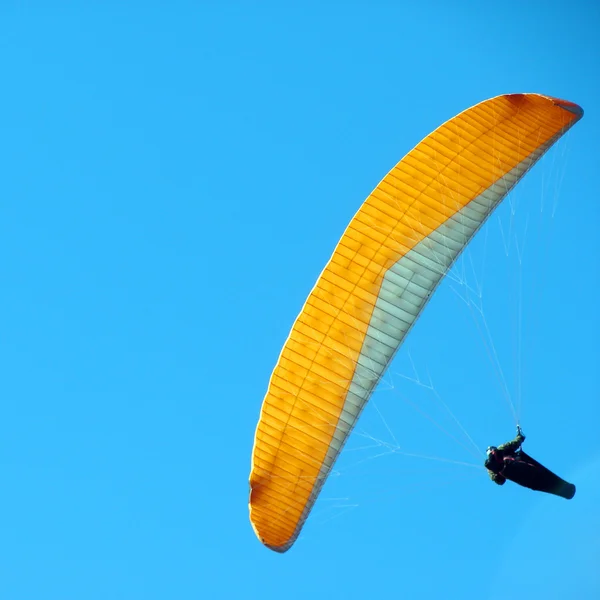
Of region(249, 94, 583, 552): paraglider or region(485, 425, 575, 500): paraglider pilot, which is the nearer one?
region(485, 425, 575, 500): paraglider pilot

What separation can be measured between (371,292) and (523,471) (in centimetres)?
536

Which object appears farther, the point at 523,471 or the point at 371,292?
the point at 371,292

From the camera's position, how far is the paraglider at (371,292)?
22906 mm

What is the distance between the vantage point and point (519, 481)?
22.1m

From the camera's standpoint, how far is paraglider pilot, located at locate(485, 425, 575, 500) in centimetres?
2198

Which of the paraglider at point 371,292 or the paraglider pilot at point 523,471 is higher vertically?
the paraglider at point 371,292

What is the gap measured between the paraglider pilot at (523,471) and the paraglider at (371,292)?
348 cm

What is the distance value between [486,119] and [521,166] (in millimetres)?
1562

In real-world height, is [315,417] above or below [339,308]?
below

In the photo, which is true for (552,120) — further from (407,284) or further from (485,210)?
(407,284)

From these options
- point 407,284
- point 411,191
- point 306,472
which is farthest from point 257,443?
point 411,191

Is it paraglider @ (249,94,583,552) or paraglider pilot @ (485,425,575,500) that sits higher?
paraglider @ (249,94,583,552)

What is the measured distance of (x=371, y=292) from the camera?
23.1 m

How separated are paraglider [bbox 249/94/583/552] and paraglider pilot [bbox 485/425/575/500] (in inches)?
137
